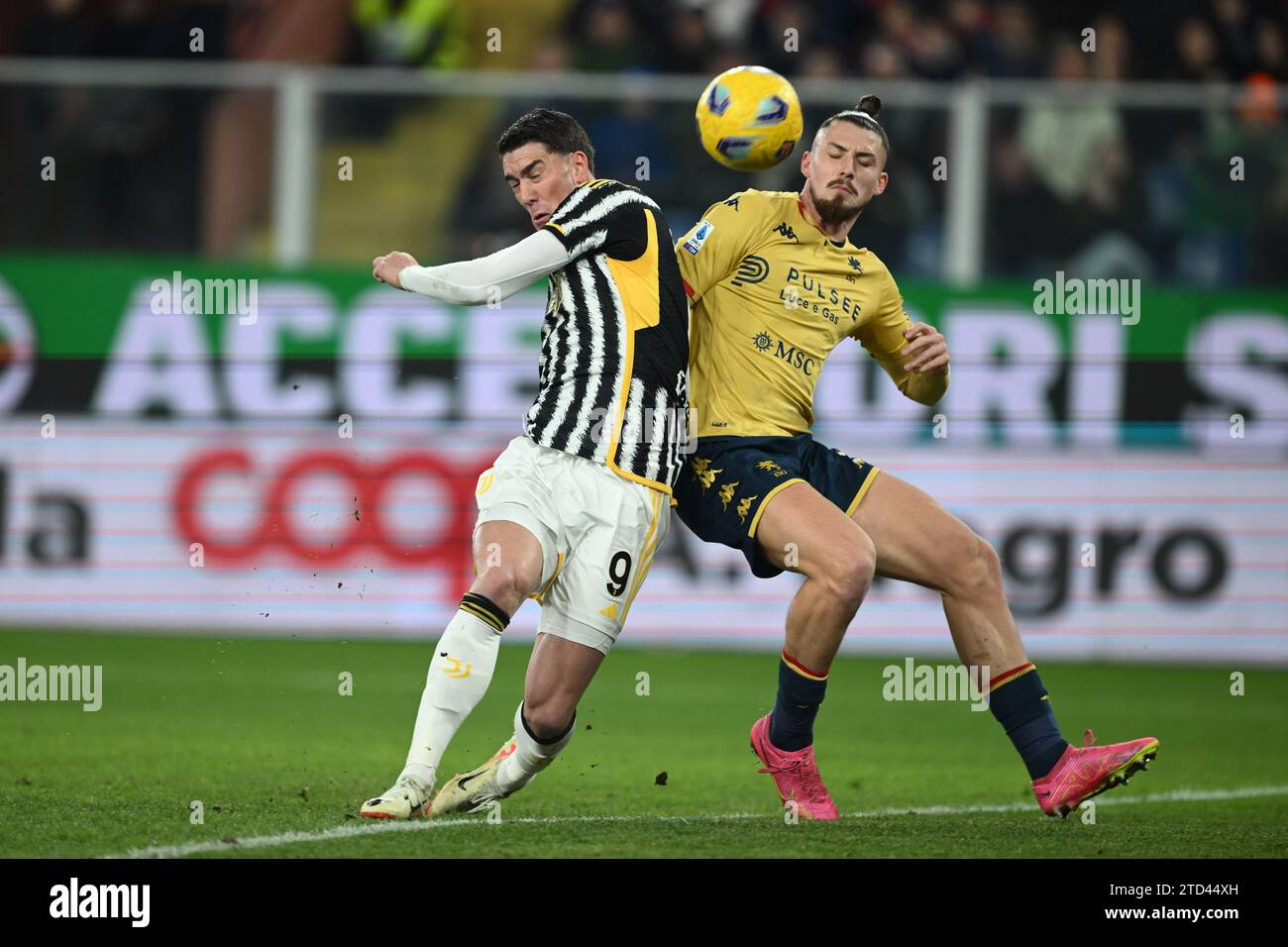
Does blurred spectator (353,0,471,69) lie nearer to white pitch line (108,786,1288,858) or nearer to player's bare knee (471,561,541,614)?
white pitch line (108,786,1288,858)

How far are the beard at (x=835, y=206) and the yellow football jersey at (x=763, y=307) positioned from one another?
62 mm

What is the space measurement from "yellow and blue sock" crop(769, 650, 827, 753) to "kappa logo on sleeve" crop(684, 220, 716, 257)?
139 cm

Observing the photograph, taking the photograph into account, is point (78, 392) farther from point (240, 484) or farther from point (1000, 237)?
point (1000, 237)

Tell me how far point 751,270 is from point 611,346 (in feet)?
2.43

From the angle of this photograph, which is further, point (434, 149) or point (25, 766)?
point (434, 149)

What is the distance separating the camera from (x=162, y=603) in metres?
11.4

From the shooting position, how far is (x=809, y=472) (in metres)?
6.30

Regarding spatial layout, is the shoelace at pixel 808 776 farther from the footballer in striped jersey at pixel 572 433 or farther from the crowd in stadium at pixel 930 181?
the crowd in stadium at pixel 930 181

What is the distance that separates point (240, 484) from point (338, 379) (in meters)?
0.89

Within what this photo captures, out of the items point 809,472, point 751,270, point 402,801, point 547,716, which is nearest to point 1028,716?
point 809,472

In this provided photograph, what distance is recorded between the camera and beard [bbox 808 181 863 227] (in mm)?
6270

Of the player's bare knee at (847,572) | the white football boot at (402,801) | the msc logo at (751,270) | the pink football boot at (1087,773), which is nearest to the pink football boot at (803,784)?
the player's bare knee at (847,572)
